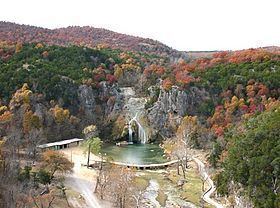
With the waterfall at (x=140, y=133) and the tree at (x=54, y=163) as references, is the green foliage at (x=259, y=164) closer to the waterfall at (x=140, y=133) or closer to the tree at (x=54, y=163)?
the tree at (x=54, y=163)

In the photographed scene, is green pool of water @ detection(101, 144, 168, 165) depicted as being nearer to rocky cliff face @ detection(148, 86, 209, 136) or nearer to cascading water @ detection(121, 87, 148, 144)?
cascading water @ detection(121, 87, 148, 144)

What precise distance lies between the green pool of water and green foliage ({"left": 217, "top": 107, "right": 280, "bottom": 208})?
25.0 m

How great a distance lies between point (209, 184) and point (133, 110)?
41978 millimetres

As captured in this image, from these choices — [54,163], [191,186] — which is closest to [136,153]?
[191,186]

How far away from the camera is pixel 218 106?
84625 millimetres

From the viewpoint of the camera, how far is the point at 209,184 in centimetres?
5269

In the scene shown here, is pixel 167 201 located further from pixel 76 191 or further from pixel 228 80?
pixel 228 80

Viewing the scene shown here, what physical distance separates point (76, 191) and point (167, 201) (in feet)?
30.4

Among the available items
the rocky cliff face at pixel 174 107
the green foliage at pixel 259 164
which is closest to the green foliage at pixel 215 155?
the green foliage at pixel 259 164

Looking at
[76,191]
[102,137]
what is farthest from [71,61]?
[76,191]

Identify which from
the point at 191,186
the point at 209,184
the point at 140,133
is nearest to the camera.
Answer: the point at 191,186

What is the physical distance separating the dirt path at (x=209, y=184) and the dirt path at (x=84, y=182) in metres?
10.2

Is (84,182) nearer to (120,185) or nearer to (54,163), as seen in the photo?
(54,163)

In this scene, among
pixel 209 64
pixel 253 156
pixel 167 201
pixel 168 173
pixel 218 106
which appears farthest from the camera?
pixel 209 64
